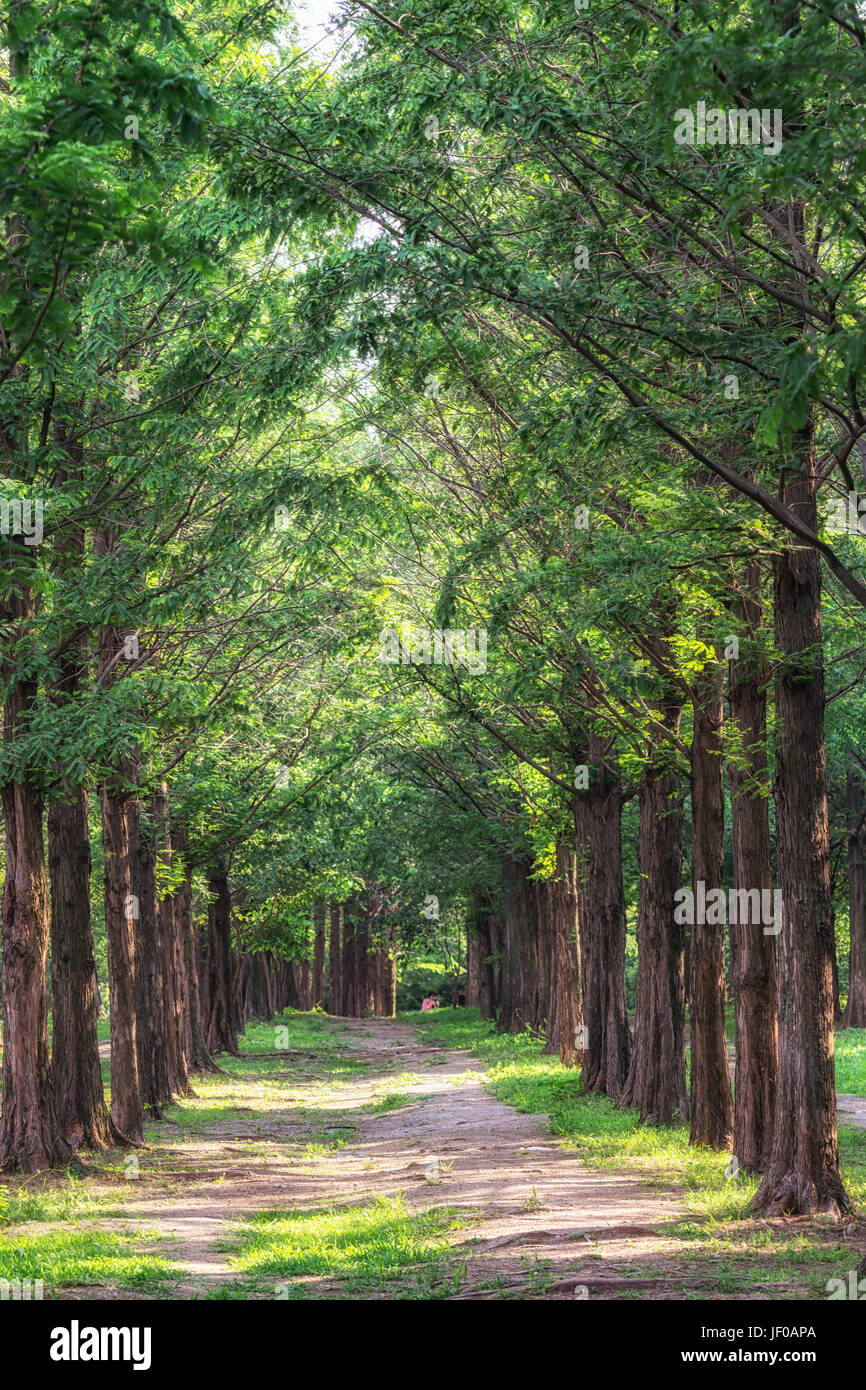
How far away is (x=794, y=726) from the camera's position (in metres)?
12.2

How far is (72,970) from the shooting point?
17.3 metres

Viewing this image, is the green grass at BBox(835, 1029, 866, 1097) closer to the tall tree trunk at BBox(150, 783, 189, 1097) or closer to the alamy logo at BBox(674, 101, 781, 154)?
the tall tree trunk at BBox(150, 783, 189, 1097)

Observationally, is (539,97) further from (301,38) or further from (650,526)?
(301,38)

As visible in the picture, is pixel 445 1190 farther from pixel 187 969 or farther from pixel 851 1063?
pixel 187 969

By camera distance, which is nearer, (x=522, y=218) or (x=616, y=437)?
(x=616, y=437)

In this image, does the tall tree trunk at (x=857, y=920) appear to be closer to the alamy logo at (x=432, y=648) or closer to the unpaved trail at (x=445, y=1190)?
the unpaved trail at (x=445, y=1190)

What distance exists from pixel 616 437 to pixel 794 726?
3664 millimetres

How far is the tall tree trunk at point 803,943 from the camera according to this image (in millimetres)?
11875

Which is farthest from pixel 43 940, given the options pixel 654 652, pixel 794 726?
pixel 794 726

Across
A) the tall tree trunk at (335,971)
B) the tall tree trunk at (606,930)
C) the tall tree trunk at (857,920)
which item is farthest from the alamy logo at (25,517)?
the tall tree trunk at (335,971)

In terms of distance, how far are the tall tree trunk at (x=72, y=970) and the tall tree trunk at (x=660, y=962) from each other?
7.37 metres

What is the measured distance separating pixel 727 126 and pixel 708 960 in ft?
34.3
